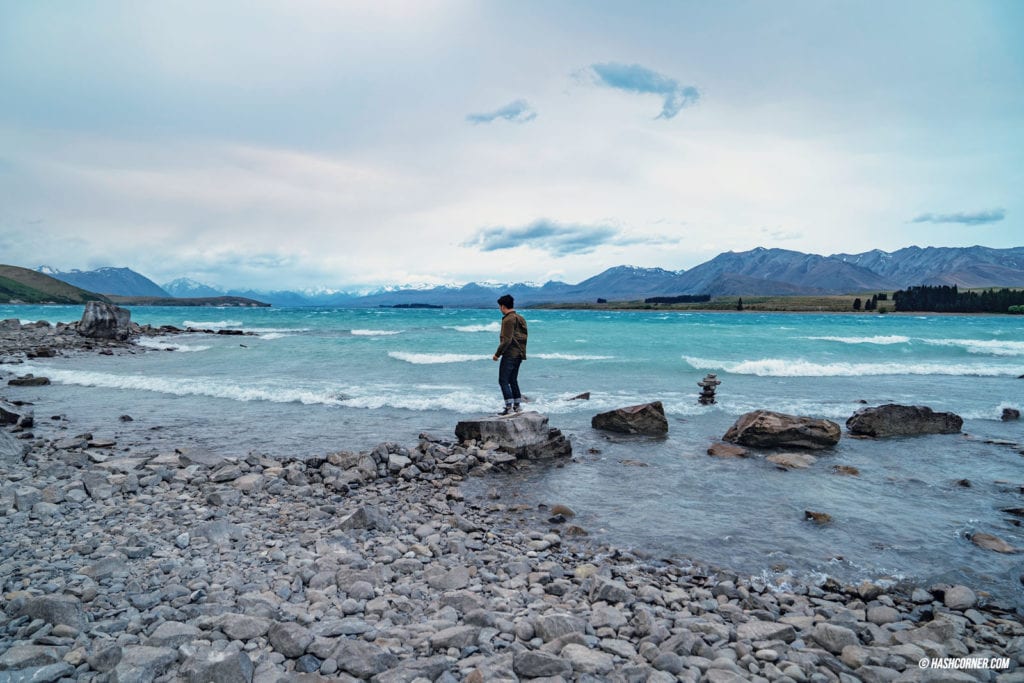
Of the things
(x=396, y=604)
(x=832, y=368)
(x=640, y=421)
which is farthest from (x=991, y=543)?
(x=832, y=368)

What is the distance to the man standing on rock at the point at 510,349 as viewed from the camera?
44.1ft

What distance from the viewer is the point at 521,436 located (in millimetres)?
12375

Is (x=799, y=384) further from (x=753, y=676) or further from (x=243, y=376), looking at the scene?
(x=243, y=376)

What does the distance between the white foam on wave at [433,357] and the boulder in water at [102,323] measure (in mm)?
→ 25017

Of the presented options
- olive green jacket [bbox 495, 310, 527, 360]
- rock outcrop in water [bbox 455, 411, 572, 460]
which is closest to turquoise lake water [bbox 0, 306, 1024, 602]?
rock outcrop in water [bbox 455, 411, 572, 460]

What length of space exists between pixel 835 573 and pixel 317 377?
22499 millimetres

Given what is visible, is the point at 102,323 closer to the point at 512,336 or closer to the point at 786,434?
the point at 512,336

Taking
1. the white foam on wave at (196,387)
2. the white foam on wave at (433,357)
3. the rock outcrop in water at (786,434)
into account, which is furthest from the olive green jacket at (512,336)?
the white foam on wave at (433,357)

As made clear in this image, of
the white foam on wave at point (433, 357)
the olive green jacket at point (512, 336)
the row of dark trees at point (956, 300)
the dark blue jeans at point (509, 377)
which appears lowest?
the white foam on wave at point (433, 357)

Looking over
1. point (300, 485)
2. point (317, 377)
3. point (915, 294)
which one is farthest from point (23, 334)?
point (915, 294)

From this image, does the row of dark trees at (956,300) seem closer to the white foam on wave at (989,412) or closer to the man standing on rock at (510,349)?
the white foam on wave at (989,412)

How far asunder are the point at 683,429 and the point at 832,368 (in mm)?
19856

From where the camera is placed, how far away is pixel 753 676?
15.1ft

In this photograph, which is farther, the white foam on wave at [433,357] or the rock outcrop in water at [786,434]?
the white foam on wave at [433,357]
